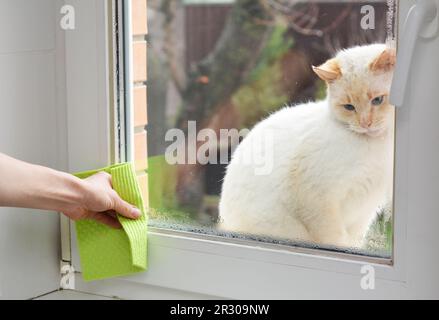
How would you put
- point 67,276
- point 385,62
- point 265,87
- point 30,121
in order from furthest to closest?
point 67,276
point 30,121
point 265,87
point 385,62

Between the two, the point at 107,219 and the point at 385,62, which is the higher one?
the point at 385,62

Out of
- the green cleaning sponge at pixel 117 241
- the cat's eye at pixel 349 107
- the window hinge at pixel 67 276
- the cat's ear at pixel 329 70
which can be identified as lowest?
the window hinge at pixel 67 276

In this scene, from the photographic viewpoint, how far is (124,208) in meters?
1.27

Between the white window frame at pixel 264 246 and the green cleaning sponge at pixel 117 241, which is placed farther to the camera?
the green cleaning sponge at pixel 117 241

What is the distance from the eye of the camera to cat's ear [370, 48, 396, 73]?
3.62ft

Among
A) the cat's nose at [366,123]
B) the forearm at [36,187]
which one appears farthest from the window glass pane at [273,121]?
the forearm at [36,187]

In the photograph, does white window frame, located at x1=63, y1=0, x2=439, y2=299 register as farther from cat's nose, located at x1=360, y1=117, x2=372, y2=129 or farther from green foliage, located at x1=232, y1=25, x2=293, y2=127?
green foliage, located at x1=232, y1=25, x2=293, y2=127

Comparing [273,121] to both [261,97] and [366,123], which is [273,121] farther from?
[366,123]

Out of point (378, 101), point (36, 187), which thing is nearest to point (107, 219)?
point (36, 187)

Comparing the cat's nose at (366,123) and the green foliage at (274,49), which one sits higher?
the green foliage at (274,49)

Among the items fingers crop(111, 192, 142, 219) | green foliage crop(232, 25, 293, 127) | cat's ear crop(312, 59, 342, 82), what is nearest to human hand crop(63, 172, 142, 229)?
fingers crop(111, 192, 142, 219)

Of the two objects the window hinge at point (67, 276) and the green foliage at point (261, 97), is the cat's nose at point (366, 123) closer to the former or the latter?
the green foliage at point (261, 97)

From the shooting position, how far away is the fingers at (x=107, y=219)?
1300 mm

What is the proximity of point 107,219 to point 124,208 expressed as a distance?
53 mm
